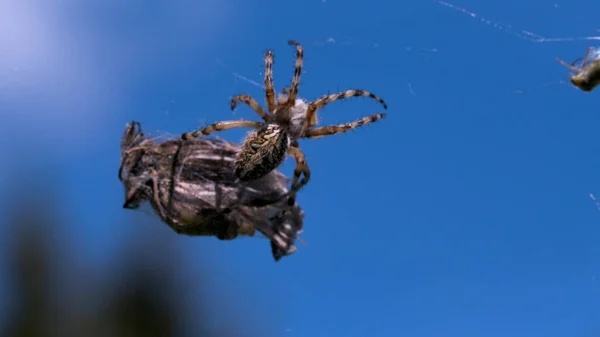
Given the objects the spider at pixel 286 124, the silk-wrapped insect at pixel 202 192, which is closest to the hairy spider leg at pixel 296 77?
the spider at pixel 286 124

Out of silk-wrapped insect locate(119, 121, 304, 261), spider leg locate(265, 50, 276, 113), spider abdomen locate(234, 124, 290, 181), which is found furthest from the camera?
spider leg locate(265, 50, 276, 113)

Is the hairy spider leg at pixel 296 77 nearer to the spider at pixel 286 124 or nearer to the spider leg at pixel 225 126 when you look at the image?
the spider at pixel 286 124

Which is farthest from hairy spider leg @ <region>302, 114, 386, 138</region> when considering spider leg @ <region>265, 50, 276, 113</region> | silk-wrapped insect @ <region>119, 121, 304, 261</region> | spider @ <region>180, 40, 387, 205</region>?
silk-wrapped insect @ <region>119, 121, 304, 261</region>

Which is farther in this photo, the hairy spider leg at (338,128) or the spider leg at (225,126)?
the hairy spider leg at (338,128)

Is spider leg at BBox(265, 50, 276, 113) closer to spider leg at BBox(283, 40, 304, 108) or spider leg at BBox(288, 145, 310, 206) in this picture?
spider leg at BBox(283, 40, 304, 108)

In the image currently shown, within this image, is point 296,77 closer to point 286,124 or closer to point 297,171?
point 286,124

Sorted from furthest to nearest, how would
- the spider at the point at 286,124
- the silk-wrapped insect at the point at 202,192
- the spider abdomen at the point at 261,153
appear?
the spider at the point at 286,124
the spider abdomen at the point at 261,153
the silk-wrapped insect at the point at 202,192

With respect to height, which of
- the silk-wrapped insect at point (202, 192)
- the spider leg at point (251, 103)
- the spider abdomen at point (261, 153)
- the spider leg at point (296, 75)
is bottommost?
the silk-wrapped insect at point (202, 192)

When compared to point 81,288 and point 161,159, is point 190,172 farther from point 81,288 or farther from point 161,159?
point 81,288
